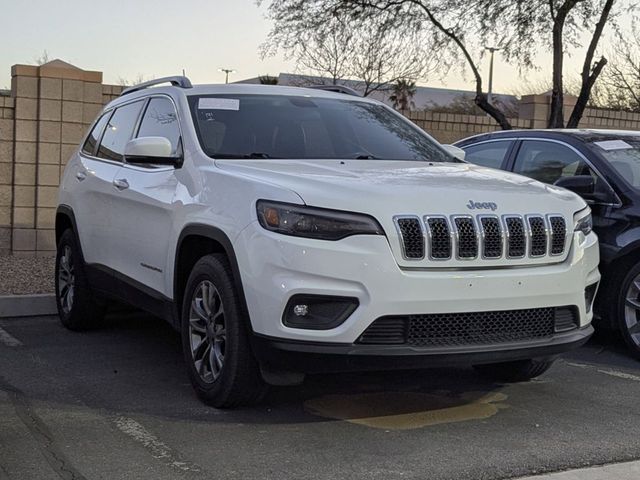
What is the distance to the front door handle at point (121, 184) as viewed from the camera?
583 cm

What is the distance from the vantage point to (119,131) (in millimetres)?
6531

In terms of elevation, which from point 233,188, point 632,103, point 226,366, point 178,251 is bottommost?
point 226,366

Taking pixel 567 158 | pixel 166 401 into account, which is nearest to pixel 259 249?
pixel 166 401

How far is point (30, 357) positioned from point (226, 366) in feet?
6.91

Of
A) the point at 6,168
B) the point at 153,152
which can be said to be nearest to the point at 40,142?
the point at 6,168

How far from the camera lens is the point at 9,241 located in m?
10.5

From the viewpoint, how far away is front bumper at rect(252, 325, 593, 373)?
4160 millimetres

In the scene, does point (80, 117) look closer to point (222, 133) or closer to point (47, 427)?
point (222, 133)

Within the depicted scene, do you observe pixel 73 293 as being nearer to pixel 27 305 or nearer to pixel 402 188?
pixel 27 305

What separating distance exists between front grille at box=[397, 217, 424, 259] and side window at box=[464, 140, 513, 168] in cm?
354

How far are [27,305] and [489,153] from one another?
4182mm

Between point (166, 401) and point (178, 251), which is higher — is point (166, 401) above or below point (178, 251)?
below

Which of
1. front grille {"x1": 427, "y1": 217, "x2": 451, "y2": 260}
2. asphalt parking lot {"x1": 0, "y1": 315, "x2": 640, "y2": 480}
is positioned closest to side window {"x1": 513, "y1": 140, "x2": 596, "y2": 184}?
asphalt parking lot {"x1": 0, "y1": 315, "x2": 640, "y2": 480}

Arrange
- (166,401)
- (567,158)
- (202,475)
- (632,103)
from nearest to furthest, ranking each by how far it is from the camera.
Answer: (202,475) < (166,401) < (567,158) < (632,103)
